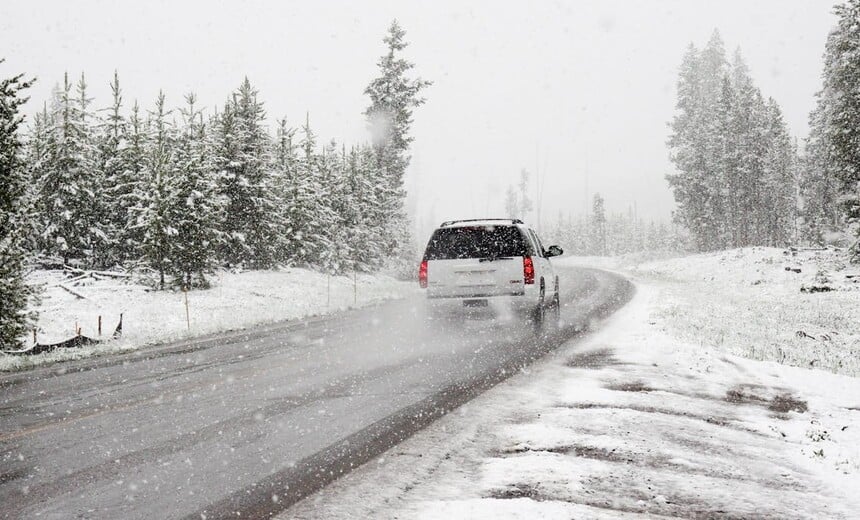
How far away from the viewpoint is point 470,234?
40.5ft

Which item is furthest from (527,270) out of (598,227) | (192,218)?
(598,227)

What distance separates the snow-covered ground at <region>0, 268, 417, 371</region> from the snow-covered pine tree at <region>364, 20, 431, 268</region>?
530 inches

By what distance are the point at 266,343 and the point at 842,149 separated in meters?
23.7

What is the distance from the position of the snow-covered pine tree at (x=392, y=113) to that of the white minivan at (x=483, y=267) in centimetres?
2891

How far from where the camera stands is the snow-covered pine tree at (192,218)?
22531mm

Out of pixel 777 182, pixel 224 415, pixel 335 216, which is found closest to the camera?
pixel 224 415

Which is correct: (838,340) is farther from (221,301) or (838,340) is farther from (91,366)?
(221,301)

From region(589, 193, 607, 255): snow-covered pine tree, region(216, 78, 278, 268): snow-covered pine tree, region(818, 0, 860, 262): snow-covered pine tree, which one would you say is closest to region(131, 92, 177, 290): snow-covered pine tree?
region(216, 78, 278, 268): snow-covered pine tree

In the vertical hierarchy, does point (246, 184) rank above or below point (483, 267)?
above

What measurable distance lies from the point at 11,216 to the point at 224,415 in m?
8.69

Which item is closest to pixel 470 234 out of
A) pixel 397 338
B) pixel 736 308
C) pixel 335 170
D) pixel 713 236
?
pixel 397 338

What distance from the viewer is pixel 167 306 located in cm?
2042

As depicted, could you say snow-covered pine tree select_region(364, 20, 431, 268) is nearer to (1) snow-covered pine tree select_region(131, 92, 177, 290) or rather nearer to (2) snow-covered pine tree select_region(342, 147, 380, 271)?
(2) snow-covered pine tree select_region(342, 147, 380, 271)

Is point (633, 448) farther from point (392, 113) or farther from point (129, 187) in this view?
point (392, 113)
